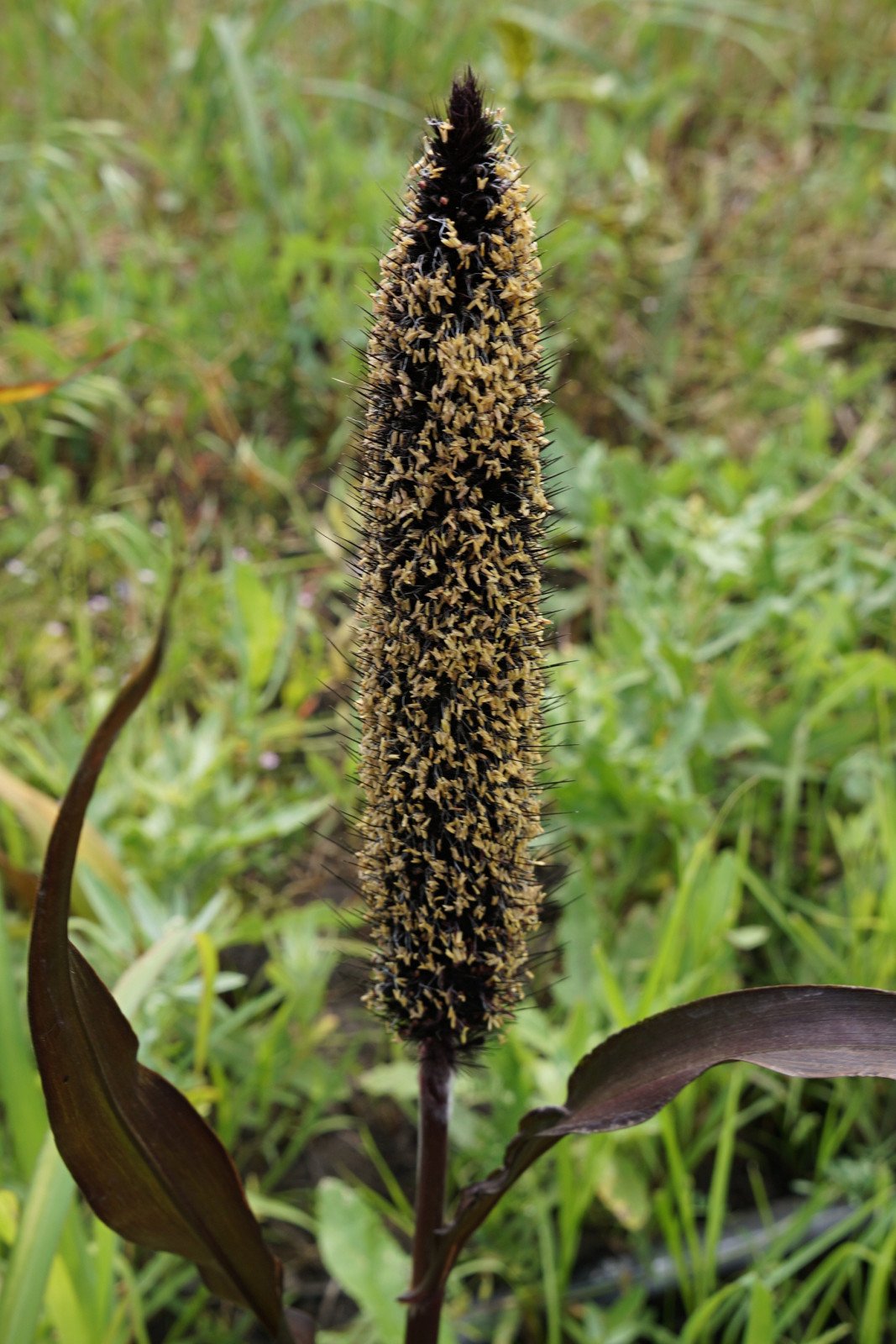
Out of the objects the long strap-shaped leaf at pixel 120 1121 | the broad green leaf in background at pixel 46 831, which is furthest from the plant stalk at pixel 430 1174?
the broad green leaf in background at pixel 46 831

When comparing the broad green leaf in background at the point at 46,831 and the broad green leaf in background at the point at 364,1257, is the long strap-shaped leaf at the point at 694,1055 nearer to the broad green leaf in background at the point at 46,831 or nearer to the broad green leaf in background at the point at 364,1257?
the broad green leaf in background at the point at 364,1257

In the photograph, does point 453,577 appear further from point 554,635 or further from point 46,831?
point 46,831

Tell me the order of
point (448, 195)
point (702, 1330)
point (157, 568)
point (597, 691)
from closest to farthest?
1. point (448, 195)
2. point (702, 1330)
3. point (597, 691)
4. point (157, 568)

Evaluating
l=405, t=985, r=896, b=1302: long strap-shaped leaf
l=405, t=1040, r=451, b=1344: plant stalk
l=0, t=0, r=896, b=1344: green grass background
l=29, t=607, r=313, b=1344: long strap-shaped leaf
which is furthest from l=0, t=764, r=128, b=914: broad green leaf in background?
l=405, t=985, r=896, b=1302: long strap-shaped leaf

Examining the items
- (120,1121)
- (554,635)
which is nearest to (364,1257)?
(120,1121)

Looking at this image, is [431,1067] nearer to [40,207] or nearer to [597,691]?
[597,691]

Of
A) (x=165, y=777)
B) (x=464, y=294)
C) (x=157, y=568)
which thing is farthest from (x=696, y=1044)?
(x=157, y=568)

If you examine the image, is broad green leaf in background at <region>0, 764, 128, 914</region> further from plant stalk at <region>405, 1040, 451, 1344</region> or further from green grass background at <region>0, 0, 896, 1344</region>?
plant stalk at <region>405, 1040, 451, 1344</region>
